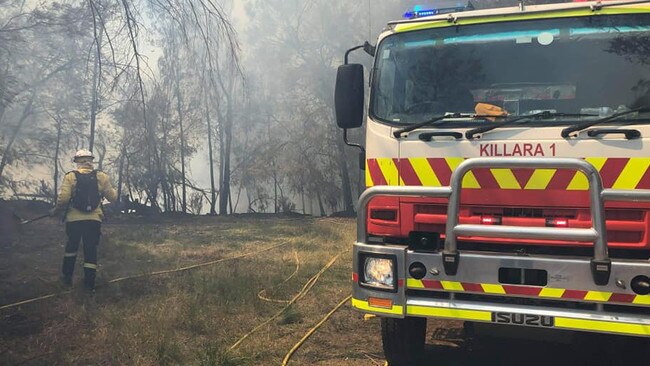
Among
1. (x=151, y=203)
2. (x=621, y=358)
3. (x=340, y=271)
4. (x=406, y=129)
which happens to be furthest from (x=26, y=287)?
Result: (x=151, y=203)

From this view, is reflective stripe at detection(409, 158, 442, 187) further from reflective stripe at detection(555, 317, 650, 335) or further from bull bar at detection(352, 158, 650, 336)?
reflective stripe at detection(555, 317, 650, 335)

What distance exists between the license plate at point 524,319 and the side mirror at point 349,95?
4.90 feet

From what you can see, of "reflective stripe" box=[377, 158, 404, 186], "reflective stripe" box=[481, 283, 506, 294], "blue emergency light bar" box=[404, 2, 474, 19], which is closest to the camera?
"reflective stripe" box=[481, 283, 506, 294]

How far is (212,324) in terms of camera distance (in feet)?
14.9

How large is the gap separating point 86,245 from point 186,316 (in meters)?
2.08

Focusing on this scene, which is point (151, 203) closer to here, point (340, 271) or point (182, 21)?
point (340, 271)

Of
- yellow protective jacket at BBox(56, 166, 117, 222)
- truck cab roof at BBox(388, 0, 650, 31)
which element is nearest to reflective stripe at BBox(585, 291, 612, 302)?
truck cab roof at BBox(388, 0, 650, 31)

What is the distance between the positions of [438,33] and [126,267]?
6184mm

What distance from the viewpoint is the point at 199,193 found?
82.8ft

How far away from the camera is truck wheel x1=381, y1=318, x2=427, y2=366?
3.32m

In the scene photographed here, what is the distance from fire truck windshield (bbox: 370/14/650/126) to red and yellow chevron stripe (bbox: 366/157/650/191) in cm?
29

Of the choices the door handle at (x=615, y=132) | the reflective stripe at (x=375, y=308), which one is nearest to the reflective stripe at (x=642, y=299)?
the door handle at (x=615, y=132)

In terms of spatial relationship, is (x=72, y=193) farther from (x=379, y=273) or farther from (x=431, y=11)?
(x=431, y=11)

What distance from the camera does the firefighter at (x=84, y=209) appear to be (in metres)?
5.82
